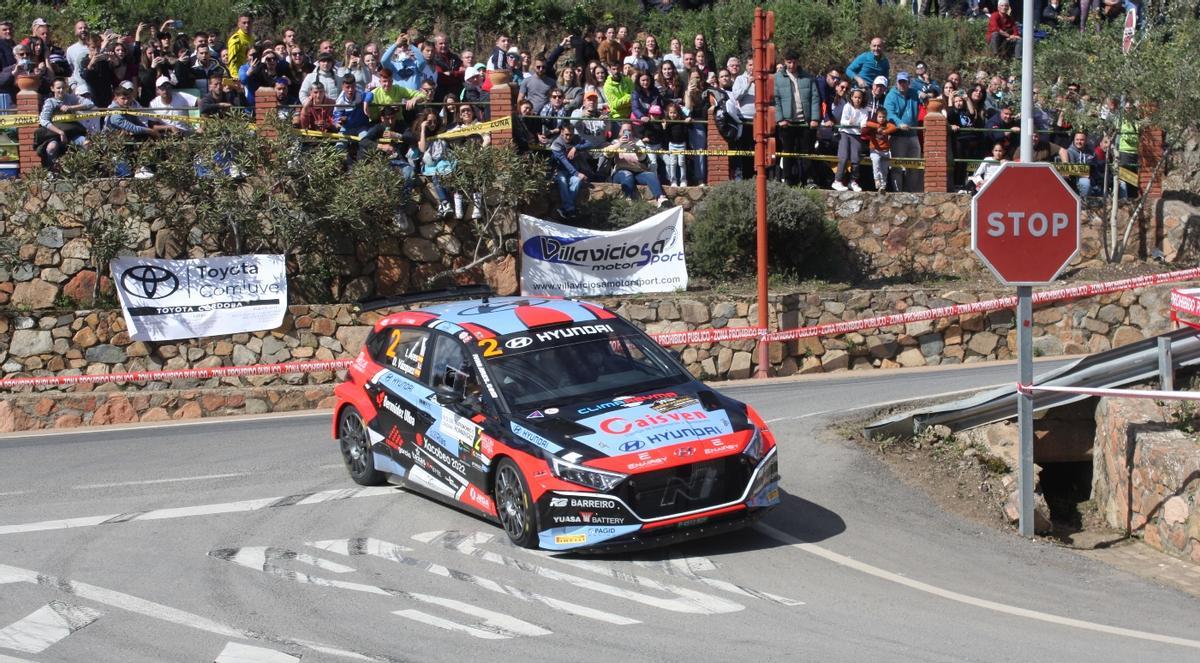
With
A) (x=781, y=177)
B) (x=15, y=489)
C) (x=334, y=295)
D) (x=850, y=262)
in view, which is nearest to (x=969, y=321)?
(x=850, y=262)

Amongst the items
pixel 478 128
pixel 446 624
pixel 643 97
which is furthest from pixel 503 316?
pixel 643 97

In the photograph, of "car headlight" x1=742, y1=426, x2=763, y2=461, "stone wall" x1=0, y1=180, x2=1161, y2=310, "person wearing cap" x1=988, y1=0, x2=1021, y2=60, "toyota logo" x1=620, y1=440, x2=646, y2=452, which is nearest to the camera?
"toyota logo" x1=620, y1=440, x2=646, y2=452

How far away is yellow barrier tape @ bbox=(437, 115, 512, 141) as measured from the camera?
21.0 meters

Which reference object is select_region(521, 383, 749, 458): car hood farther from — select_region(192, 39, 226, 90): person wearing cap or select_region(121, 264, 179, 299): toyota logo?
select_region(192, 39, 226, 90): person wearing cap

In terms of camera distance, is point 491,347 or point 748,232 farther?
point 748,232

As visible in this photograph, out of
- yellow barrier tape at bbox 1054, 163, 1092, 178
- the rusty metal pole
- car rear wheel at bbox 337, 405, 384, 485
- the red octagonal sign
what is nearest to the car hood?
the red octagonal sign

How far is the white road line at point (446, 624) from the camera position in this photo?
7.88 meters

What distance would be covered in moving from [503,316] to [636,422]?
2.07 metres

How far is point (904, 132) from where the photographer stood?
23.6 m

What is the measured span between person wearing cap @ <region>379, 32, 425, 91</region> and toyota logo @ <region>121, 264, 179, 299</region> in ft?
17.7

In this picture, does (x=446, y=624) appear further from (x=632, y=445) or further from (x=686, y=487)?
(x=686, y=487)

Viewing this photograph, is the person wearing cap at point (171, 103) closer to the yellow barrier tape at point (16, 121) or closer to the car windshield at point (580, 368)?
the yellow barrier tape at point (16, 121)

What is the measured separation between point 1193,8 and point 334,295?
19383mm

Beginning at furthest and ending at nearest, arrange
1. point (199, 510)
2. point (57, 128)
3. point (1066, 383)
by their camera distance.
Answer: point (57, 128)
point (1066, 383)
point (199, 510)
